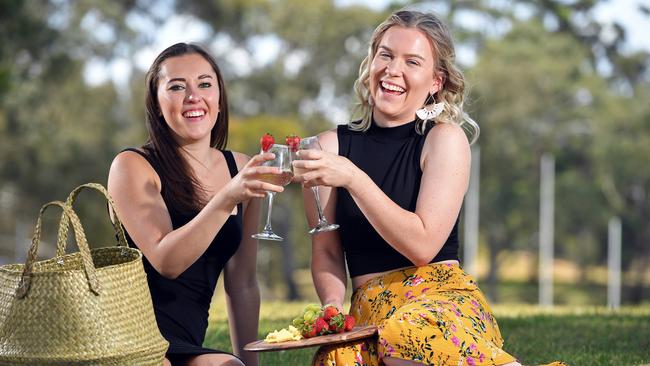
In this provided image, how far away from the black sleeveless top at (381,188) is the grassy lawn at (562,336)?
1.50 m

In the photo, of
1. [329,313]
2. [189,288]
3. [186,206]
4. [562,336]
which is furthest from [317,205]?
[562,336]

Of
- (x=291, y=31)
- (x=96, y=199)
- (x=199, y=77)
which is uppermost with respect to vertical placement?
(x=291, y=31)

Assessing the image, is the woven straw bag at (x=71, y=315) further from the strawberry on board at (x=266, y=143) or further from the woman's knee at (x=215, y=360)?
the strawberry on board at (x=266, y=143)

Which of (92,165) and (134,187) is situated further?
(92,165)

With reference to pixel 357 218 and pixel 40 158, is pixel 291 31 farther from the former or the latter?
pixel 357 218

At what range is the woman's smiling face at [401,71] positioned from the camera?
189 inches

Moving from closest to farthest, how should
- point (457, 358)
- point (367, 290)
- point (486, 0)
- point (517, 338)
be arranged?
point (457, 358), point (367, 290), point (517, 338), point (486, 0)

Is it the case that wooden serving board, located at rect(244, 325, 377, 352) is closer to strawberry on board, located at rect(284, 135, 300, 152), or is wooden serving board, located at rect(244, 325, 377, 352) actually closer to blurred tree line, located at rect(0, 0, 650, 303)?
strawberry on board, located at rect(284, 135, 300, 152)

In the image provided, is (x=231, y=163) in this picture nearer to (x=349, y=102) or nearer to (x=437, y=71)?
(x=437, y=71)

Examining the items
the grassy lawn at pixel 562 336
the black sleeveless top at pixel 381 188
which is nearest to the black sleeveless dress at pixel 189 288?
the black sleeveless top at pixel 381 188

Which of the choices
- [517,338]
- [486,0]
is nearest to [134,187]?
[517,338]

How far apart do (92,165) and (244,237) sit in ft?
116

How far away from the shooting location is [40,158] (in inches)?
1535

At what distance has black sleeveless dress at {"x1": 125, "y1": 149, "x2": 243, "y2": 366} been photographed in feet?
15.8
